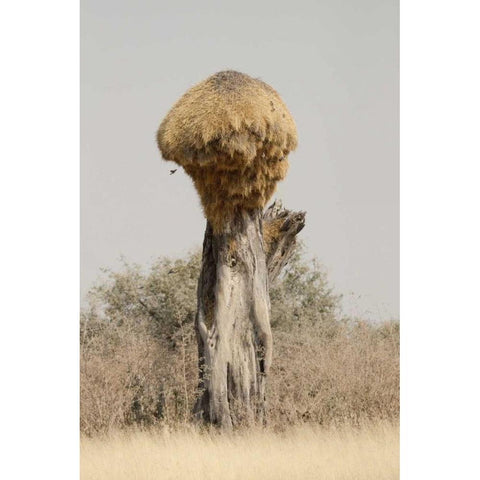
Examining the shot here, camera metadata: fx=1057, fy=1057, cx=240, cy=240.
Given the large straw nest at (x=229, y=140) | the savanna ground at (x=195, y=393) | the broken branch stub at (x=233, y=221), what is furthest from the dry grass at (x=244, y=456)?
the large straw nest at (x=229, y=140)

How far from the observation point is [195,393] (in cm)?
1081

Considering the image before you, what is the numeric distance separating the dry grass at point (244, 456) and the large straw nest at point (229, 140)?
6.98 ft

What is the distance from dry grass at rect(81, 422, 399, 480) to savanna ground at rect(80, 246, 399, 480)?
12 mm

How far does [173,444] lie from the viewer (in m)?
9.65

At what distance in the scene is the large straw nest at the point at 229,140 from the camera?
9781mm

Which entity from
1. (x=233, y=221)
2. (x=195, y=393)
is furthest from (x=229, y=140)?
(x=195, y=393)

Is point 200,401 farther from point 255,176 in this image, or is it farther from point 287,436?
point 255,176

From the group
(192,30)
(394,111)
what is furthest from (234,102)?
(394,111)

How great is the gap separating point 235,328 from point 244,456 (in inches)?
58.4

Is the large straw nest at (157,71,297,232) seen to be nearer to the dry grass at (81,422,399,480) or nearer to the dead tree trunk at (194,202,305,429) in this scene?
the dead tree trunk at (194,202,305,429)
